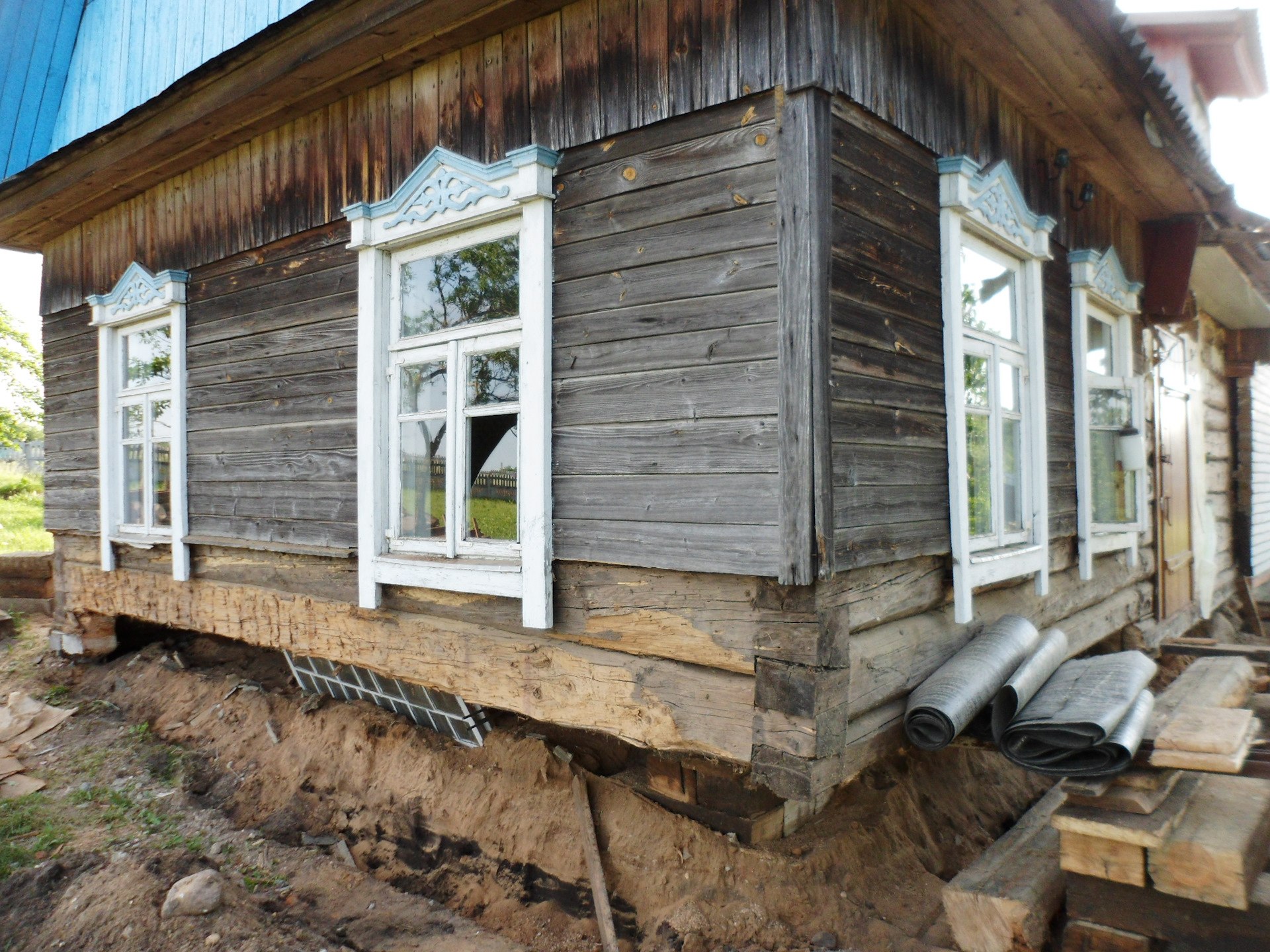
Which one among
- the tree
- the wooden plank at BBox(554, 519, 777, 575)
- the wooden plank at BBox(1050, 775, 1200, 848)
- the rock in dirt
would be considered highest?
the tree

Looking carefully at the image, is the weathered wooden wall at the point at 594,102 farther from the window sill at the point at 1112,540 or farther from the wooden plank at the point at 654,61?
the window sill at the point at 1112,540

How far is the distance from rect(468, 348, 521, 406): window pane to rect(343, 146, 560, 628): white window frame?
0.16 ft

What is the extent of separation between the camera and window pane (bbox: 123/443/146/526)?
6148 millimetres

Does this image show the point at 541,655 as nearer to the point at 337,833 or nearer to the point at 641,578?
the point at 641,578

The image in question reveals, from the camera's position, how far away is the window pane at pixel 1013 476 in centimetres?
434

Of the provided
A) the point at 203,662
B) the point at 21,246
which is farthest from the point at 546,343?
the point at 21,246

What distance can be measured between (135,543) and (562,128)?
15.0 ft

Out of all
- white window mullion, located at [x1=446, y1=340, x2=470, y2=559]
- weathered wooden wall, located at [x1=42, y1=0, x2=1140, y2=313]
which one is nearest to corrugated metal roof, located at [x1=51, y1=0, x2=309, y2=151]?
weathered wooden wall, located at [x1=42, y1=0, x2=1140, y2=313]

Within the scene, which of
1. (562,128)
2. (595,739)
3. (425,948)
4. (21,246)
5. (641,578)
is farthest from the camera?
(21,246)

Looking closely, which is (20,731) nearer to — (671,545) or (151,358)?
(151,358)

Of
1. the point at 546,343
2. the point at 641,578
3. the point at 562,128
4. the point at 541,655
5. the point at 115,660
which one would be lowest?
the point at 115,660

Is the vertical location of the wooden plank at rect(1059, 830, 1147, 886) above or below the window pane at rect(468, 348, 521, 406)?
below

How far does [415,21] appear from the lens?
3844 mm

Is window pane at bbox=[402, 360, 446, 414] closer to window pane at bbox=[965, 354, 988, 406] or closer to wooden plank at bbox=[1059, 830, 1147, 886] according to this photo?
window pane at bbox=[965, 354, 988, 406]
